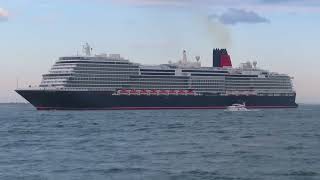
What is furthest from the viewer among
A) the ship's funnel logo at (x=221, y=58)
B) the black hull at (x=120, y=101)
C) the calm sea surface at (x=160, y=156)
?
the ship's funnel logo at (x=221, y=58)

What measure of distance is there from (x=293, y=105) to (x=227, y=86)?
20759 millimetres

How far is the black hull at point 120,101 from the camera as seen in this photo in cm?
11000

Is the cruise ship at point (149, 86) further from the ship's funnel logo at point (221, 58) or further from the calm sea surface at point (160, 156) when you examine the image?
the calm sea surface at point (160, 156)

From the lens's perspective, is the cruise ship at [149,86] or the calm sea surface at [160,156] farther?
the cruise ship at [149,86]

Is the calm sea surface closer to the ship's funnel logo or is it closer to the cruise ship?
the cruise ship

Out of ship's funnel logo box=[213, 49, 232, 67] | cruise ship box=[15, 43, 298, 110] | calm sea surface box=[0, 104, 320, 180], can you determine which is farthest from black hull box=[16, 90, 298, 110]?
calm sea surface box=[0, 104, 320, 180]

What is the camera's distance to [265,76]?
145m

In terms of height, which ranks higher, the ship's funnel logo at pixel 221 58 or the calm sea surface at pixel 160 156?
the ship's funnel logo at pixel 221 58

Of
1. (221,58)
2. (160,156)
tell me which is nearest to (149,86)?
(221,58)

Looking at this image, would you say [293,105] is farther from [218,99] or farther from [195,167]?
[195,167]

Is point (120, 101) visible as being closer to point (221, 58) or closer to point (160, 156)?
point (221, 58)

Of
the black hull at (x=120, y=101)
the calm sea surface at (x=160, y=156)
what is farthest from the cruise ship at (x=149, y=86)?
the calm sea surface at (x=160, y=156)

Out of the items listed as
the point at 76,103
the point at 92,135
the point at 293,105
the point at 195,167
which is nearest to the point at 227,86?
the point at 293,105

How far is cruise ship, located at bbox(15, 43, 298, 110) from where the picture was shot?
112 m
